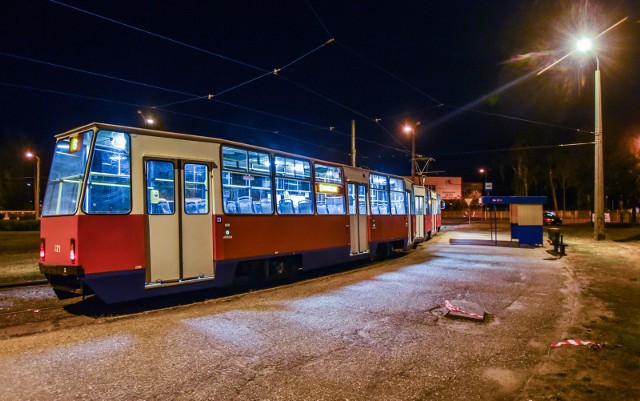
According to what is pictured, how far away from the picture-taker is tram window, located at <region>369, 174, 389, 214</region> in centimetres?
1569

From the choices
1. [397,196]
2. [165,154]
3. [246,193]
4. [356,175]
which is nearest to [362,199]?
[356,175]

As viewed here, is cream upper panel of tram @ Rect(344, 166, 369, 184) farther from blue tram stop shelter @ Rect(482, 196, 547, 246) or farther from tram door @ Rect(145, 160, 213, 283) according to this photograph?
blue tram stop shelter @ Rect(482, 196, 547, 246)

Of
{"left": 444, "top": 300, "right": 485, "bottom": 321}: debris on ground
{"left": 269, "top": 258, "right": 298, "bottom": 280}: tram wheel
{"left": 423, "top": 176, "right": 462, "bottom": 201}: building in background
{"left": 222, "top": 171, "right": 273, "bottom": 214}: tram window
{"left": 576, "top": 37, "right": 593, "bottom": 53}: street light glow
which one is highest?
{"left": 576, "top": 37, "right": 593, "bottom": 53}: street light glow

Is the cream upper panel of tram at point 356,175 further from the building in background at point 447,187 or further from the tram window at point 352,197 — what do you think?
the building in background at point 447,187

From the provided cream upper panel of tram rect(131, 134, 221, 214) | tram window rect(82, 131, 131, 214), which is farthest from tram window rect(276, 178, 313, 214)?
tram window rect(82, 131, 131, 214)

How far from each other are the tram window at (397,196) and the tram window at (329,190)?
4.31 meters

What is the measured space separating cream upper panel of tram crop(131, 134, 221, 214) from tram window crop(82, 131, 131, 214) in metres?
0.12

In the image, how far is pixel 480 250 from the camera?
65.5 ft

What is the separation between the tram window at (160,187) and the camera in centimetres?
802

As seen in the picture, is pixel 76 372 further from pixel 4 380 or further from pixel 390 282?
pixel 390 282

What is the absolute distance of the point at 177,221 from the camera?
27.2 ft

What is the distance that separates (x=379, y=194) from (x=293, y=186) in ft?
18.7

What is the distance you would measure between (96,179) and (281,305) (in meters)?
4.01

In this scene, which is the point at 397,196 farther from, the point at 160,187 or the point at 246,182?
the point at 160,187
